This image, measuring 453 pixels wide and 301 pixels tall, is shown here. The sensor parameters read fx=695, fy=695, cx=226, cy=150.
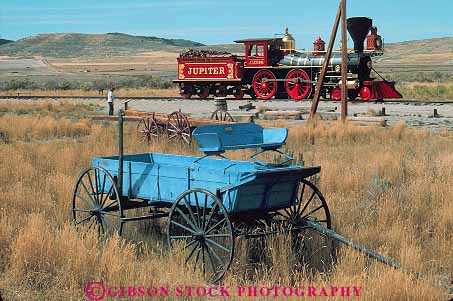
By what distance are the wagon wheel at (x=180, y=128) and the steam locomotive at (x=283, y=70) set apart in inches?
686

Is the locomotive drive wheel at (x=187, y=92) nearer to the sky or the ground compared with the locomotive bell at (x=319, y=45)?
nearer to the ground

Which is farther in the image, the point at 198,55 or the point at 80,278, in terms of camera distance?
the point at 198,55

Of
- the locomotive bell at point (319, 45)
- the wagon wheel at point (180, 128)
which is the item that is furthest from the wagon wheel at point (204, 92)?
the wagon wheel at point (180, 128)

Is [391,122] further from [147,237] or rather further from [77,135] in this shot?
[147,237]

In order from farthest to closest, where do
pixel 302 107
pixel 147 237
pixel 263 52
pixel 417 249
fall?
pixel 263 52
pixel 302 107
pixel 147 237
pixel 417 249

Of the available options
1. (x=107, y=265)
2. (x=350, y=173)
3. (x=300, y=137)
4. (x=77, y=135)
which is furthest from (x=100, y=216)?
(x=77, y=135)

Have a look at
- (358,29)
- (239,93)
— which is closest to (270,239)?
(358,29)

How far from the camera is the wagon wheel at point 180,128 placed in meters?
17.3

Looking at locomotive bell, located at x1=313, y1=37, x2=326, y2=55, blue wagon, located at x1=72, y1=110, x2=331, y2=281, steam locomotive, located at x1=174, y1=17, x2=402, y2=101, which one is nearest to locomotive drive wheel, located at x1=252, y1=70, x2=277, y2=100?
steam locomotive, located at x1=174, y1=17, x2=402, y2=101

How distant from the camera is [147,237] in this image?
8.89m

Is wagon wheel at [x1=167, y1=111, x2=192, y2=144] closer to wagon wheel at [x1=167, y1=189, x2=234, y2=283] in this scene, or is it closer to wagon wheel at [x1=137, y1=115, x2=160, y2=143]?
wagon wheel at [x1=137, y1=115, x2=160, y2=143]

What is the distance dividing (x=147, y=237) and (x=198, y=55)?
1263 inches

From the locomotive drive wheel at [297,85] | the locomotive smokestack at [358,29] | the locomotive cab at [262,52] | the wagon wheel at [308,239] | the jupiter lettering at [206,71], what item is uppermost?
the locomotive smokestack at [358,29]

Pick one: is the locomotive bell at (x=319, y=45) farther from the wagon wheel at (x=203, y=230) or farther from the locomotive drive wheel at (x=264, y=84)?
the wagon wheel at (x=203, y=230)
